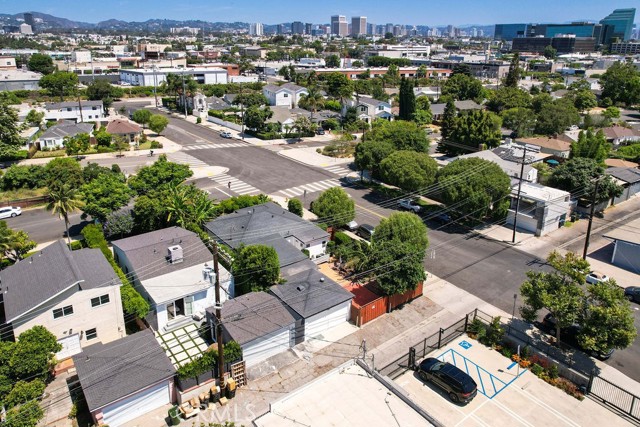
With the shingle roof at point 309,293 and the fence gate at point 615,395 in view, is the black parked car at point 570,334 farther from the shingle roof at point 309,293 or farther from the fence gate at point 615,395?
the shingle roof at point 309,293

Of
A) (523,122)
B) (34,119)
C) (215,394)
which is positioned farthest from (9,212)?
(523,122)

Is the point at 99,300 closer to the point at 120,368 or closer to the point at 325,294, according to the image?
the point at 120,368

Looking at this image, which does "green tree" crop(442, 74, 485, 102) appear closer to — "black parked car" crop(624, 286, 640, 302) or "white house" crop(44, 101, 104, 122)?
"white house" crop(44, 101, 104, 122)

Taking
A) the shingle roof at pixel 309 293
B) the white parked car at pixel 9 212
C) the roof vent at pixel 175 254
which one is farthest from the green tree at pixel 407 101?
the roof vent at pixel 175 254

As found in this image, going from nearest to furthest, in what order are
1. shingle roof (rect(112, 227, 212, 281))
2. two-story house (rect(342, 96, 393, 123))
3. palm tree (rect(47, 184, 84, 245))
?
shingle roof (rect(112, 227, 212, 281)), palm tree (rect(47, 184, 84, 245)), two-story house (rect(342, 96, 393, 123))

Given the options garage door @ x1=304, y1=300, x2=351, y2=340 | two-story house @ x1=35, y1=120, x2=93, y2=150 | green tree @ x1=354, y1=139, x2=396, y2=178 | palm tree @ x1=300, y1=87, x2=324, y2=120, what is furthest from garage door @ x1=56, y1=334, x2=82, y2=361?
palm tree @ x1=300, y1=87, x2=324, y2=120

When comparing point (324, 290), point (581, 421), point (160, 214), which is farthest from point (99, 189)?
point (581, 421)
